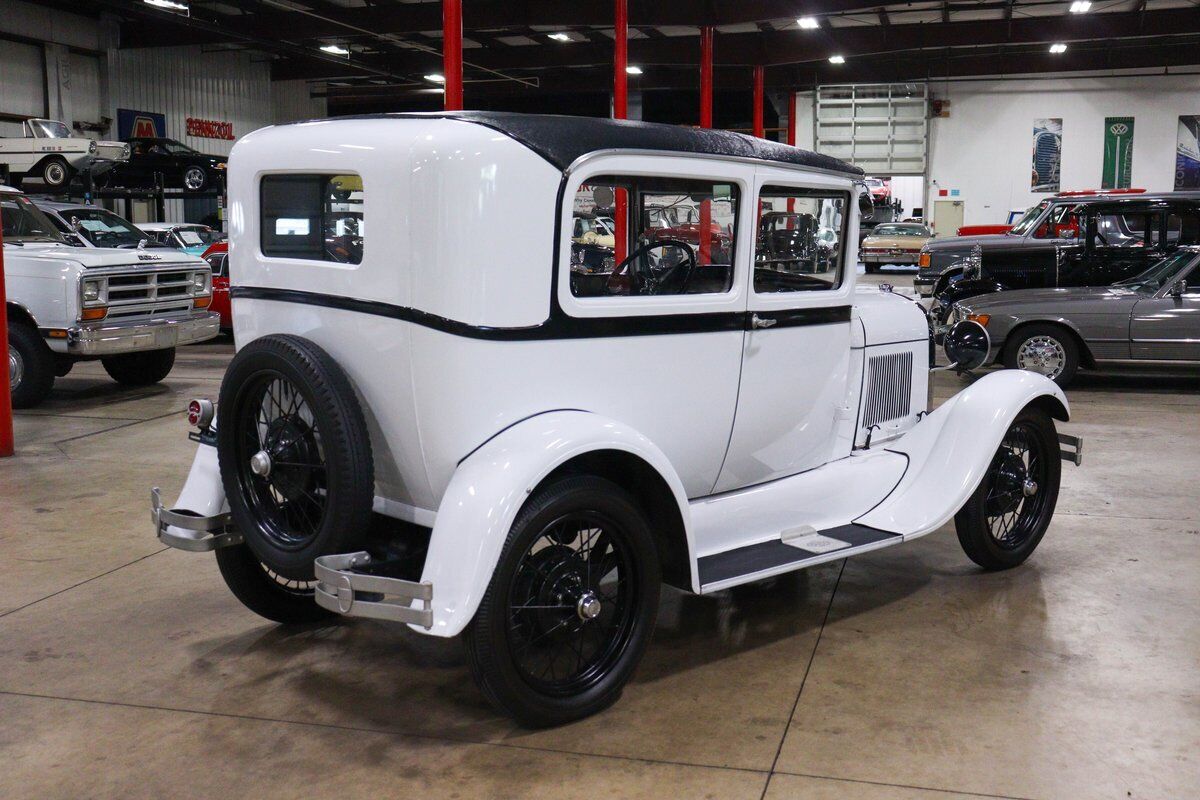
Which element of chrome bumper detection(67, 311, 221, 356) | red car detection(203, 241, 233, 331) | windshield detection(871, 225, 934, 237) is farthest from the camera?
windshield detection(871, 225, 934, 237)

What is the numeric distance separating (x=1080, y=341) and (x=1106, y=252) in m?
2.27

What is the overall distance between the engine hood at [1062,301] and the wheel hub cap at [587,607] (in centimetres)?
799

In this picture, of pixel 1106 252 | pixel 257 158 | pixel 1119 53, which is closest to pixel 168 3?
pixel 1106 252

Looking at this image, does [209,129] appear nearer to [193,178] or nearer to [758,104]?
[193,178]

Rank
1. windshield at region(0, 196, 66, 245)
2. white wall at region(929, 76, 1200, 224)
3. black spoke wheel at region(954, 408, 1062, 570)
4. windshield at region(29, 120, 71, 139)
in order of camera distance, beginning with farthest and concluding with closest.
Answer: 1. white wall at region(929, 76, 1200, 224)
2. windshield at region(29, 120, 71, 139)
3. windshield at region(0, 196, 66, 245)
4. black spoke wheel at region(954, 408, 1062, 570)

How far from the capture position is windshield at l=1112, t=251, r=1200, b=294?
9969mm

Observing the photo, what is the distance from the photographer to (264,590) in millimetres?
4070

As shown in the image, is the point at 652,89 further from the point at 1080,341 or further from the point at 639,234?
the point at 639,234

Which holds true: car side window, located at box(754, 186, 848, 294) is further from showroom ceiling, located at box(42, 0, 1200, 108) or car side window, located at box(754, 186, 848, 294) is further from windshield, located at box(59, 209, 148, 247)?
showroom ceiling, located at box(42, 0, 1200, 108)

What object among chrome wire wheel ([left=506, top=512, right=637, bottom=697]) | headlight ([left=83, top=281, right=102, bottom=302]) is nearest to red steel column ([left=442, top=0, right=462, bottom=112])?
headlight ([left=83, top=281, right=102, bottom=302])

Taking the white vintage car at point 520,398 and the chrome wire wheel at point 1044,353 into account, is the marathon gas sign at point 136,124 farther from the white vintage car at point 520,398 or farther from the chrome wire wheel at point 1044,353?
the white vintage car at point 520,398

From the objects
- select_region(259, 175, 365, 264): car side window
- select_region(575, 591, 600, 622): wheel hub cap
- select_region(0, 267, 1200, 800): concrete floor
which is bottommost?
select_region(0, 267, 1200, 800): concrete floor

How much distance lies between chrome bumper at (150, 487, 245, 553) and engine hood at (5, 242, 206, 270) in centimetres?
624

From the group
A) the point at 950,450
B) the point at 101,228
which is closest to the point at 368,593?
the point at 950,450
